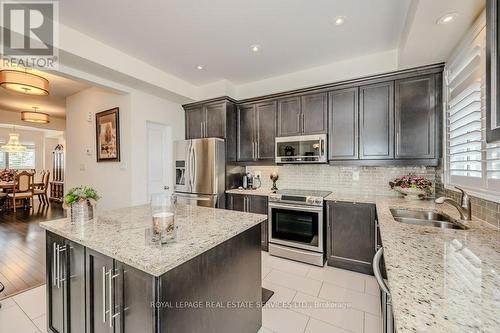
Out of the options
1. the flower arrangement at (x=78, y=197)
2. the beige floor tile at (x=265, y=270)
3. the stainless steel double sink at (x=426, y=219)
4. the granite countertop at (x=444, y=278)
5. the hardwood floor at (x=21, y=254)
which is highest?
the flower arrangement at (x=78, y=197)

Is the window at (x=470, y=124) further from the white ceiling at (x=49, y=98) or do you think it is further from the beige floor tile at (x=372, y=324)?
the white ceiling at (x=49, y=98)

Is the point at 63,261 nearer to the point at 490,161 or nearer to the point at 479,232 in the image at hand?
the point at 479,232

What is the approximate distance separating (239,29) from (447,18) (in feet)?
6.06

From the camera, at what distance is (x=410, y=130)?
2646 mm

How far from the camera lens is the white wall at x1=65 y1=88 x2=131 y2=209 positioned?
340cm

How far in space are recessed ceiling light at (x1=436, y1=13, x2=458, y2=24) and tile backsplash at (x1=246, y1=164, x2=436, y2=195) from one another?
70.3 inches

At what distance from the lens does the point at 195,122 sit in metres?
4.10

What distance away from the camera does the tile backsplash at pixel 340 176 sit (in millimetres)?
3010

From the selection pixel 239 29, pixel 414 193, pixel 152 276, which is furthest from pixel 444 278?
pixel 239 29

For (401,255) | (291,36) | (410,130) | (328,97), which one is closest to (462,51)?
(410,130)

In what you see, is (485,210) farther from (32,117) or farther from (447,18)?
(32,117)

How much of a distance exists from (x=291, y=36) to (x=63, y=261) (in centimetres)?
298

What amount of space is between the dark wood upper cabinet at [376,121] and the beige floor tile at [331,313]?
72.8 inches

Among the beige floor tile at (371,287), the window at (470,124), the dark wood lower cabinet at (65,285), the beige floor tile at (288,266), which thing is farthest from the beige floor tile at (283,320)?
the window at (470,124)
